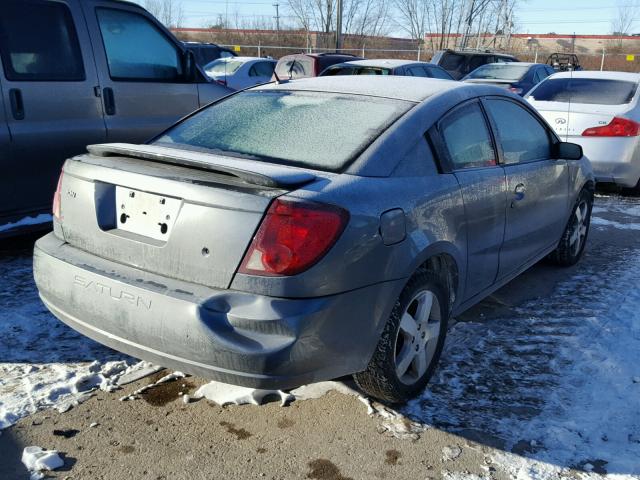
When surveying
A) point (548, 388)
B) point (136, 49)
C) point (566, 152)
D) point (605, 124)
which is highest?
point (136, 49)

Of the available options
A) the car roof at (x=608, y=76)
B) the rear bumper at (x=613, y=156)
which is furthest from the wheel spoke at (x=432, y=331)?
the car roof at (x=608, y=76)

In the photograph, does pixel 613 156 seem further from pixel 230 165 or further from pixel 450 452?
pixel 230 165

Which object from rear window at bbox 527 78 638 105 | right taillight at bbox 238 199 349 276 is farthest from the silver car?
right taillight at bbox 238 199 349 276

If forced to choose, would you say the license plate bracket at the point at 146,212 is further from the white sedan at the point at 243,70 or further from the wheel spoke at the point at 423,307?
the white sedan at the point at 243,70

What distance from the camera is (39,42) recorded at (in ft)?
15.8

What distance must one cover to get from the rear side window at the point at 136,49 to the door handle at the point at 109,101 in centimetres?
14

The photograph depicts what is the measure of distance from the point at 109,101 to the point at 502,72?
11.4 meters

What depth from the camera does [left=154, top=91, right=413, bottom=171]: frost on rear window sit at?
303 centimetres

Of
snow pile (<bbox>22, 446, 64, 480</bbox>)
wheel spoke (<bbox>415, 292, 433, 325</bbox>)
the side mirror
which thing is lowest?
snow pile (<bbox>22, 446, 64, 480</bbox>)

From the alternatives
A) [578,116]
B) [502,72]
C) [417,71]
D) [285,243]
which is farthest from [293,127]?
[502,72]

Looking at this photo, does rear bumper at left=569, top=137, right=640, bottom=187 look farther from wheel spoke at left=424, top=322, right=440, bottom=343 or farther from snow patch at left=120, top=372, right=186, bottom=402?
snow patch at left=120, top=372, right=186, bottom=402

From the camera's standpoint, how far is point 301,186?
2.62m

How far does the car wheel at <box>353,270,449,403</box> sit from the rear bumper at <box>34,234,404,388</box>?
0.12 m

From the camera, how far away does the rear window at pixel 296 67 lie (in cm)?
1323
